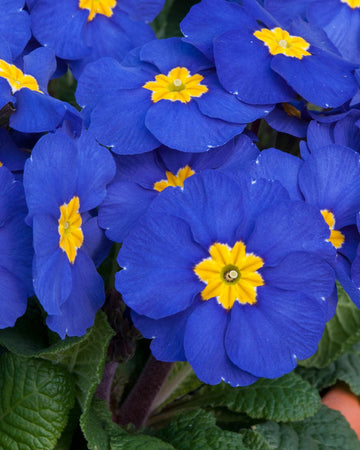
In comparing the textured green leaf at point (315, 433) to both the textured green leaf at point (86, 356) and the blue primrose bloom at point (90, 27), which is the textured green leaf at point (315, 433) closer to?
the textured green leaf at point (86, 356)

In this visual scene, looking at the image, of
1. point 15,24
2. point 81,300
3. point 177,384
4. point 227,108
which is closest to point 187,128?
point 227,108

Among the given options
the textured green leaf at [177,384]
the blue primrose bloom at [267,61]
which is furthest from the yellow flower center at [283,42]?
the textured green leaf at [177,384]

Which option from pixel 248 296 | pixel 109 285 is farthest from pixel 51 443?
pixel 248 296

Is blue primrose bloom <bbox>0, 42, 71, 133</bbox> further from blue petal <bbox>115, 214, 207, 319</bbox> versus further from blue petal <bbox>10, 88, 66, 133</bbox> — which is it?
blue petal <bbox>115, 214, 207, 319</bbox>

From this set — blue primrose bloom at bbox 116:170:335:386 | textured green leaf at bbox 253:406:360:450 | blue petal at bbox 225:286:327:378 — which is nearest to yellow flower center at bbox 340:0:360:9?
blue primrose bloom at bbox 116:170:335:386

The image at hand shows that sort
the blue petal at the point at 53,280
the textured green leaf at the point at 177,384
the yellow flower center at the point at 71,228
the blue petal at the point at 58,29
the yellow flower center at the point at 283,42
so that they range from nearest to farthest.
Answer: the blue petal at the point at 53,280 < the yellow flower center at the point at 71,228 < the yellow flower center at the point at 283,42 < the blue petal at the point at 58,29 < the textured green leaf at the point at 177,384

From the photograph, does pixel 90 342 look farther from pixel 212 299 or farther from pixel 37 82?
pixel 37 82

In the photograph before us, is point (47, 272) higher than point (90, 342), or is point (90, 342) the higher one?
point (47, 272)

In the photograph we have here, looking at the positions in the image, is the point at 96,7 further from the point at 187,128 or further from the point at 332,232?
the point at 332,232
